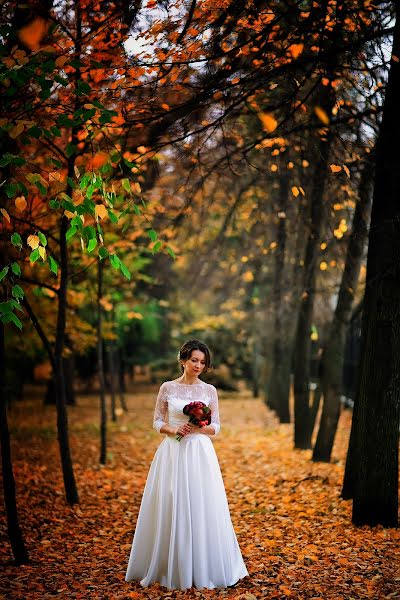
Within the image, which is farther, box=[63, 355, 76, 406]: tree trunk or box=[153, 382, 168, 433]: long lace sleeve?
box=[63, 355, 76, 406]: tree trunk

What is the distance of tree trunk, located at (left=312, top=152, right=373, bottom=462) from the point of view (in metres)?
8.91

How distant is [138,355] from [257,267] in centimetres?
1229

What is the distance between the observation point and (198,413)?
5.17 metres

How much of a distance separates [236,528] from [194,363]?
295 cm

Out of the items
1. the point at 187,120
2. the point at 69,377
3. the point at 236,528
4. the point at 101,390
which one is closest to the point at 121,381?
the point at 69,377

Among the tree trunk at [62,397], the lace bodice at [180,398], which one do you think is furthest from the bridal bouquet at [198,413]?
the tree trunk at [62,397]

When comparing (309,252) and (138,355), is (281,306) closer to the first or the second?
(309,252)

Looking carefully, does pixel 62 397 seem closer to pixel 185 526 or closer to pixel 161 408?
pixel 161 408

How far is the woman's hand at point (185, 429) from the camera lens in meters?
5.20

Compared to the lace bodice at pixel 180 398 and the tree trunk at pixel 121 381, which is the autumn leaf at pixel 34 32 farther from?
the tree trunk at pixel 121 381

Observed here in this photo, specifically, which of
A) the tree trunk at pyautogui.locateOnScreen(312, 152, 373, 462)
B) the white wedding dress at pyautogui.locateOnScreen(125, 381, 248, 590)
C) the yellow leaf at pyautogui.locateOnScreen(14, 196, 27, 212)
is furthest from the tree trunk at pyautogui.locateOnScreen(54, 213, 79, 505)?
the tree trunk at pyautogui.locateOnScreen(312, 152, 373, 462)

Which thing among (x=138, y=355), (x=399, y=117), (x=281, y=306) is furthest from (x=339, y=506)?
(x=138, y=355)

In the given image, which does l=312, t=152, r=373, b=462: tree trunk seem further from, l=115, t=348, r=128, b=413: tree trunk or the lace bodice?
l=115, t=348, r=128, b=413: tree trunk

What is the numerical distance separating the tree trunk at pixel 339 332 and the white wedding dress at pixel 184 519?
4.53 m
